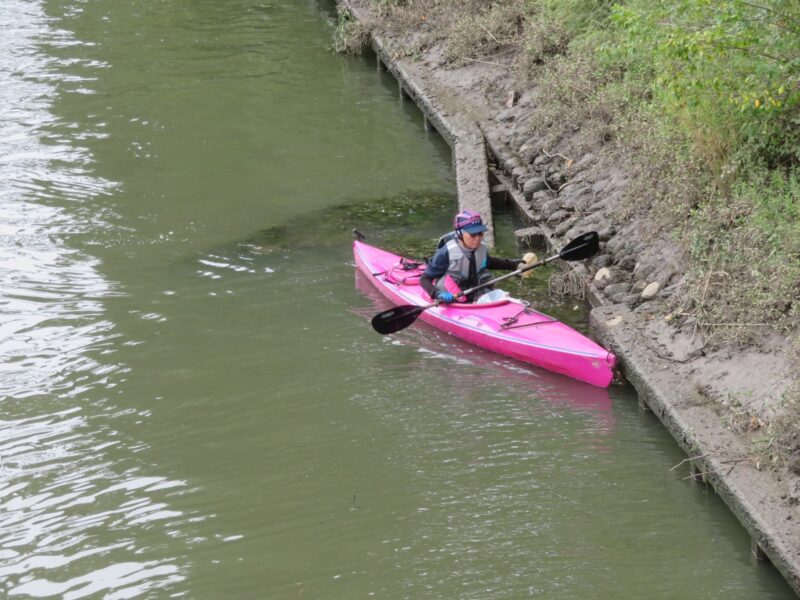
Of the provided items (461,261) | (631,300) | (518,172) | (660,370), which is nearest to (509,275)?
(461,261)

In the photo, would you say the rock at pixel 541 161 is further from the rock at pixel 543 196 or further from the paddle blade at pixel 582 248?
the paddle blade at pixel 582 248

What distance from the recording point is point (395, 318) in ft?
29.9

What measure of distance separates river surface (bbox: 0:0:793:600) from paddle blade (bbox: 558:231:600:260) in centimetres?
55

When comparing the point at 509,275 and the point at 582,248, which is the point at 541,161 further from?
the point at 509,275

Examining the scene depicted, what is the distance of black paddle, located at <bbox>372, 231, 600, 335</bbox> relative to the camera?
29.8ft

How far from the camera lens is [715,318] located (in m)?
8.00

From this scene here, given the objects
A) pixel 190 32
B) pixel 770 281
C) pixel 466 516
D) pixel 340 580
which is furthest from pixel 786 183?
pixel 190 32

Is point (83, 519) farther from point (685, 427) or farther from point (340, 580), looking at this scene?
point (685, 427)

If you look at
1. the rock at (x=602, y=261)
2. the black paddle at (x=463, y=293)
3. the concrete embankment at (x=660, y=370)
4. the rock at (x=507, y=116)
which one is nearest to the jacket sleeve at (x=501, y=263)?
the black paddle at (x=463, y=293)

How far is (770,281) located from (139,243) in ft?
21.0

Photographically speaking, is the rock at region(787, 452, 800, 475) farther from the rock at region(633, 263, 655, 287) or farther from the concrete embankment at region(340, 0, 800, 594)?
the rock at region(633, 263, 655, 287)

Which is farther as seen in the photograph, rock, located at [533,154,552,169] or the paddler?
rock, located at [533,154,552,169]

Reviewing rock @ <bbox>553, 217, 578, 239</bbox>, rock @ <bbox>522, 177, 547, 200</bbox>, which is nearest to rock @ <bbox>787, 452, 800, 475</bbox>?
rock @ <bbox>553, 217, 578, 239</bbox>

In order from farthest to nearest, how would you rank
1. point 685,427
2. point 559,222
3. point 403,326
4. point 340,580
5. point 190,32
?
point 190,32
point 559,222
point 403,326
point 685,427
point 340,580
